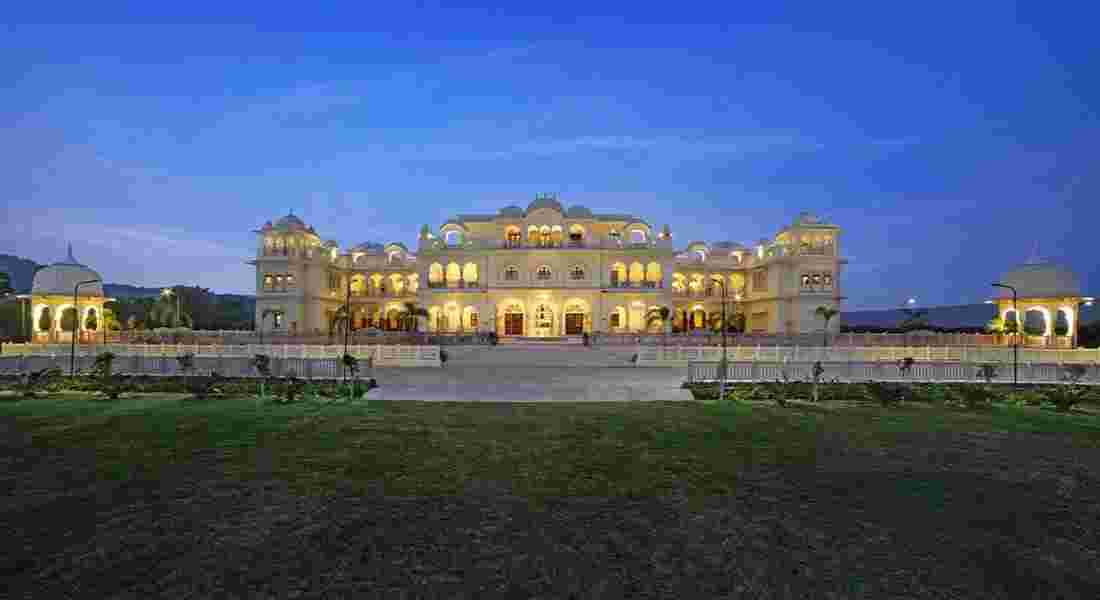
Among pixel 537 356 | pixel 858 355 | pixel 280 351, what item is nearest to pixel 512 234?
pixel 537 356

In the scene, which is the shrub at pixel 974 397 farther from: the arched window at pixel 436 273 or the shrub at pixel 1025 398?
the arched window at pixel 436 273

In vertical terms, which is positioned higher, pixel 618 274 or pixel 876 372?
pixel 618 274

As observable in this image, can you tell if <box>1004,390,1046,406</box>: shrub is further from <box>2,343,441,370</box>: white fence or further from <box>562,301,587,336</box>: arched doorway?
<box>562,301,587,336</box>: arched doorway

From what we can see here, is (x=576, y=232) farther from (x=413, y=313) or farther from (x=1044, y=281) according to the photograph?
(x=1044, y=281)

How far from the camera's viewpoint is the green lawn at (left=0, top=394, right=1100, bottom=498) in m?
7.48

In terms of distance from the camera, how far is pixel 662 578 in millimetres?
4426

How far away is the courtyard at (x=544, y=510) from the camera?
14.4 ft

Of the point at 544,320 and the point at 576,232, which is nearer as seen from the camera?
the point at 544,320

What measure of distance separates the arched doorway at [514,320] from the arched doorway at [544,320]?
1351 millimetres

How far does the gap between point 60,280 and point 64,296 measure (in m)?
1.21

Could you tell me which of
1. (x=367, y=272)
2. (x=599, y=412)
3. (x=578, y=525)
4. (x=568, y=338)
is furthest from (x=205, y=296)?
(x=578, y=525)

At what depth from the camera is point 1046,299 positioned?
3195 centimetres

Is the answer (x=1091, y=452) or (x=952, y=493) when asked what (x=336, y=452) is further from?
(x=1091, y=452)

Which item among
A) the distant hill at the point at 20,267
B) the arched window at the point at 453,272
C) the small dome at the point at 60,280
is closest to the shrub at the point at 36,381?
the small dome at the point at 60,280
